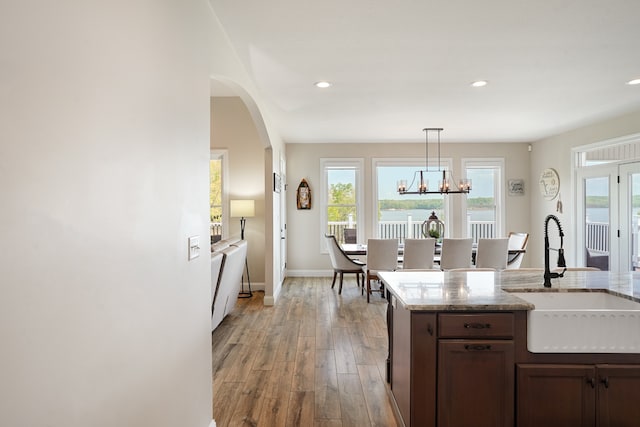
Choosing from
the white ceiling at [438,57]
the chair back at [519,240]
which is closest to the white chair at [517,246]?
the chair back at [519,240]

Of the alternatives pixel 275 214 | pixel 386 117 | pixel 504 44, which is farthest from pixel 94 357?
pixel 386 117

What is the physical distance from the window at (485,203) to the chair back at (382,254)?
8.96 ft

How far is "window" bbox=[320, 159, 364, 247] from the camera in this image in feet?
23.6

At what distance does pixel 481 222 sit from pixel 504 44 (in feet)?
16.5

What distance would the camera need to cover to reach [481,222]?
729 centimetres

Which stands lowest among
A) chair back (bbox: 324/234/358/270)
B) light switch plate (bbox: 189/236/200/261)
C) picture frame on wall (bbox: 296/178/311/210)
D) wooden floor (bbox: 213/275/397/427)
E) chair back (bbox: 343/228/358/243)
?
wooden floor (bbox: 213/275/397/427)

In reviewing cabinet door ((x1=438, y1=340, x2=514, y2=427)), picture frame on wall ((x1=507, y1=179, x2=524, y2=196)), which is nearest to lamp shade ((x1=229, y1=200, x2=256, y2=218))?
cabinet door ((x1=438, y1=340, x2=514, y2=427))

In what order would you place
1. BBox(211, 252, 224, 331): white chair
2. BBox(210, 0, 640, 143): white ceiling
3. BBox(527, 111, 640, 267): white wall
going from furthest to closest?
BBox(527, 111, 640, 267): white wall, BBox(211, 252, 224, 331): white chair, BBox(210, 0, 640, 143): white ceiling

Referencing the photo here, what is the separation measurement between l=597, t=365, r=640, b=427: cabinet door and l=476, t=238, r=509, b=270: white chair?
3.33 m

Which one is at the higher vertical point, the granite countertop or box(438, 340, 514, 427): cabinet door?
the granite countertop

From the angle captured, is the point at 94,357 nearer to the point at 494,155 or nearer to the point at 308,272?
the point at 308,272

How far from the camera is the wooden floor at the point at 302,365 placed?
2.40m

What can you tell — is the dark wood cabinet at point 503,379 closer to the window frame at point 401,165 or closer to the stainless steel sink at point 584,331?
the stainless steel sink at point 584,331

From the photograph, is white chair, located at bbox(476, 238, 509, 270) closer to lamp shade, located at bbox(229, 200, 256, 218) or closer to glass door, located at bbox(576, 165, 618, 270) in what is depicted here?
glass door, located at bbox(576, 165, 618, 270)
